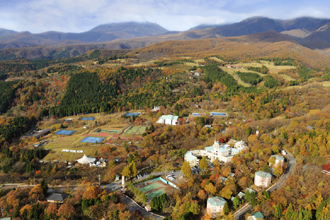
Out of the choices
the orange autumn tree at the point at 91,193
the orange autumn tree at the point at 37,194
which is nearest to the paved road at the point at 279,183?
the orange autumn tree at the point at 91,193

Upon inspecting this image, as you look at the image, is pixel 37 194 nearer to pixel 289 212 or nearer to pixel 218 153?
pixel 218 153

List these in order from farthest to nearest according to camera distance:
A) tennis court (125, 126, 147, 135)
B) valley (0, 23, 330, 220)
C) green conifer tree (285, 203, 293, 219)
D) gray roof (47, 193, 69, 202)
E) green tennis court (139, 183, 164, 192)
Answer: tennis court (125, 126, 147, 135) < green tennis court (139, 183, 164, 192) < gray roof (47, 193, 69, 202) < valley (0, 23, 330, 220) < green conifer tree (285, 203, 293, 219)

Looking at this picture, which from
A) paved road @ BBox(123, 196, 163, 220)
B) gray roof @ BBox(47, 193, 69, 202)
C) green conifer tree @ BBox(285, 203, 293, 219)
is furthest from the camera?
gray roof @ BBox(47, 193, 69, 202)

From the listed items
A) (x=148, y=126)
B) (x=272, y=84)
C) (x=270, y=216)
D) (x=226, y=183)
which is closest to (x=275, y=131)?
(x=226, y=183)

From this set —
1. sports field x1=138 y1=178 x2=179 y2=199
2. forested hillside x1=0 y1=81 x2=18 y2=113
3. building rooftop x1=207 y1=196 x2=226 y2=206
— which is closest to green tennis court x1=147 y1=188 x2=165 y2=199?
sports field x1=138 y1=178 x2=179 y2=199

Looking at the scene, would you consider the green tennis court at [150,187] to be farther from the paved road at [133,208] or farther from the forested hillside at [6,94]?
the forested hillside at [6,94]

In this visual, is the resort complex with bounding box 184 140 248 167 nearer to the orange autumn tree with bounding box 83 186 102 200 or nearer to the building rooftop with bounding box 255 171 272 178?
the building rooftop with bounding box 255 171 272 178

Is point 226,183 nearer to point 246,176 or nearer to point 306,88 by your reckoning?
point 246,176

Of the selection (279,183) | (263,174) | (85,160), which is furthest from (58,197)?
(279,183)
